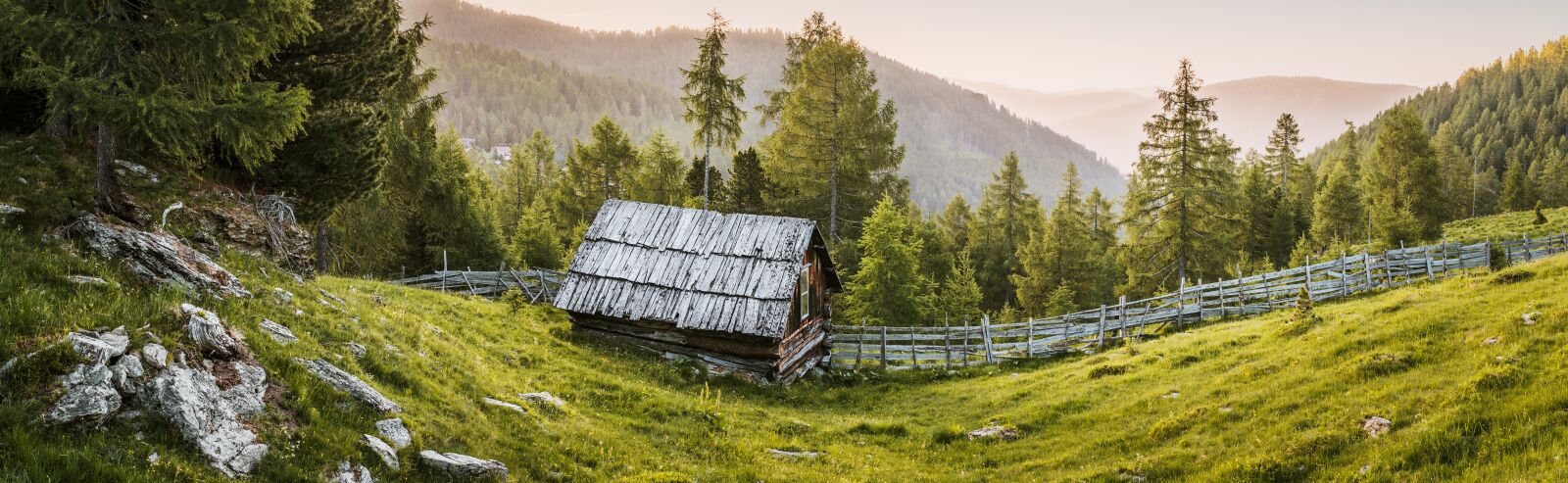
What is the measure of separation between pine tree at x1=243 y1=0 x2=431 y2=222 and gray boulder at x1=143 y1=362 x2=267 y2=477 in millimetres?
9562

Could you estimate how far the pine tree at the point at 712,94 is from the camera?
32.8 metres

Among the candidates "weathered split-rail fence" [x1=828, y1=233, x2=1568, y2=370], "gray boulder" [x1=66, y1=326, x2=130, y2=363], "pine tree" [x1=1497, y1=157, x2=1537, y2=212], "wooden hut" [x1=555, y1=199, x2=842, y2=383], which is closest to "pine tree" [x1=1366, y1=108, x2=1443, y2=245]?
"weathered split-rail fence" [x1=828, y1=233, x2=1568, y2=370]

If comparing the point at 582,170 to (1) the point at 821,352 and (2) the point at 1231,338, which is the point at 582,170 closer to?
(1) the point at 821,352

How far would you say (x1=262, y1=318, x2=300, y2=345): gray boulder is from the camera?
9664 mm

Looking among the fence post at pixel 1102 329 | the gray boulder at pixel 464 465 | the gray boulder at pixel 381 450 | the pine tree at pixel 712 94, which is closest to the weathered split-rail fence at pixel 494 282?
the pine tree at pixel 712 94

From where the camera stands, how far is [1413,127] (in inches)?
1907

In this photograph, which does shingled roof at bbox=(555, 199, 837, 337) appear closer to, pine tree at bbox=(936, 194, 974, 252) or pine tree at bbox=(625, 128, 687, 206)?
pine tree at bbox=(625, 128, 687, 206)

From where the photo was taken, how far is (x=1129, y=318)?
27094 mm

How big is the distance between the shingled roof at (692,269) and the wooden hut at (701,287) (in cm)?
3

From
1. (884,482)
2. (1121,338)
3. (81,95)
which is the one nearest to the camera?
(81,95)

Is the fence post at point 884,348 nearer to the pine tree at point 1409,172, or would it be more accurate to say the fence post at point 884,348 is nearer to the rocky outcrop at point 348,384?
the rocky outcrop at point 348,384

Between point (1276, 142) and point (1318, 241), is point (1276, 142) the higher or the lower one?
the higher one

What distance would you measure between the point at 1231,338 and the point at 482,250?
113 feet

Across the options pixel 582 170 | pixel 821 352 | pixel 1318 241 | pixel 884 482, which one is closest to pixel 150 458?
pixel 884 482
